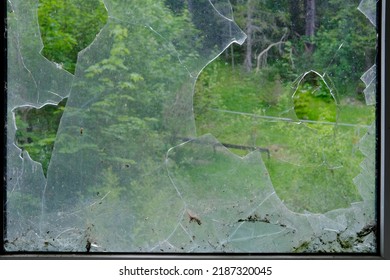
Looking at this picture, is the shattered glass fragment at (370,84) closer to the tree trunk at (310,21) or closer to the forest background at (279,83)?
the forest background at (279,83)

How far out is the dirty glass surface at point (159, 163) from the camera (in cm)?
244

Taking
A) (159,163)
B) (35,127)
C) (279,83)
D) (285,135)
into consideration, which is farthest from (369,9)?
(35,127)

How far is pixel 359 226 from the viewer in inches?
96.3

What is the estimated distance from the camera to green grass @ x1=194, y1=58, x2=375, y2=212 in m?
2.45

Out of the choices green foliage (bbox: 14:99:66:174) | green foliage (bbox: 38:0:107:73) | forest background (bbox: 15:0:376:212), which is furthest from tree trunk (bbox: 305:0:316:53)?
green foliage (bbox: 14:99:66:174)

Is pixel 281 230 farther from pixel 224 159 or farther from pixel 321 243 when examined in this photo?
pixel 224 159

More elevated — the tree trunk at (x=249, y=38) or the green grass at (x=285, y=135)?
the tree trunk at (x=249, y=38)

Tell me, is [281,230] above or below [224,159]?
below

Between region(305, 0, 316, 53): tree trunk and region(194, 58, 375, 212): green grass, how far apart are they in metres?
0.16

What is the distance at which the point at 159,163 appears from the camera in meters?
2.45

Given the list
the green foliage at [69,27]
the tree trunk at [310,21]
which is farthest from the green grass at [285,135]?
the green foliage at [69,27]

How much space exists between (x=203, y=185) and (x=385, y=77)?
702 millimetres

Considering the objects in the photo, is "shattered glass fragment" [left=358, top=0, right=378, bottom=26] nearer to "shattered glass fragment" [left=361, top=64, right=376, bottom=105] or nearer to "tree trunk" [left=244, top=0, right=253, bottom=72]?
"shattered glass fragment" [left=361, top=64, right=376, bottom=105]
